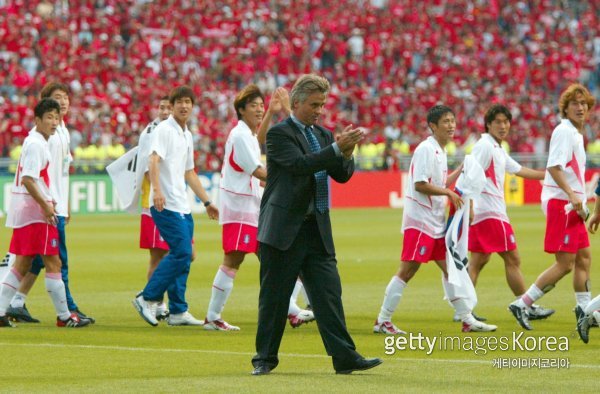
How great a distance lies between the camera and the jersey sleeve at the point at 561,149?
38.7 feet

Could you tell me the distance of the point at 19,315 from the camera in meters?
12.3

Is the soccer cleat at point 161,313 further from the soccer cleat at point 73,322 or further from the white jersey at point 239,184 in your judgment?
the white jersey at point 239,184

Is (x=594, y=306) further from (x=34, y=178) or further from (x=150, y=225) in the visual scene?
(x=34, y=178)

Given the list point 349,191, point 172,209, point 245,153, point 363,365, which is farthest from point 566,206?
point 349,191

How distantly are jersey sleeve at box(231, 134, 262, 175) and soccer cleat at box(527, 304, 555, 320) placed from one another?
3.00 metres

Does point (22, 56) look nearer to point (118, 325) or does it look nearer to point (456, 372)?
point (118, 325)

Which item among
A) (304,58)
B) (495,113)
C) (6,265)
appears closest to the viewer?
(6,265)

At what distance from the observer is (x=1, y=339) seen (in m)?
11.0

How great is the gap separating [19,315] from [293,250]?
453 centimetres

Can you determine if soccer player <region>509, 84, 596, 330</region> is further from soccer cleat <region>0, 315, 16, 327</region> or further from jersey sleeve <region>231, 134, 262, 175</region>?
soccer cleat <region>0, 315, 16, 327</region>

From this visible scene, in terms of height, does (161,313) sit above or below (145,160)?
below

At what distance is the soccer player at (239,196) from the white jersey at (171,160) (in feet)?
1.37

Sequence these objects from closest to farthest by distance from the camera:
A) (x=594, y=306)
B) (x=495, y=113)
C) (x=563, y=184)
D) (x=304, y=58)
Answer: (x=594, y=306) < (x=563, y=184) < (x=495, y=113) < (x=304, y=58)

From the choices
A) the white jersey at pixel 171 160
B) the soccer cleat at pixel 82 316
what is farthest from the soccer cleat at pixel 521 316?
the soccer cleat at pixel 82 316
